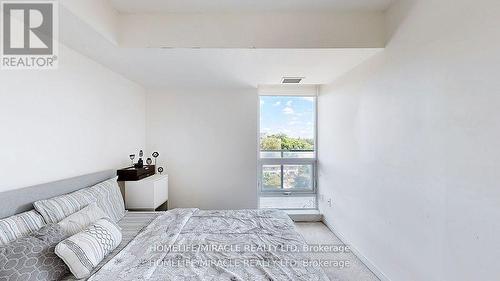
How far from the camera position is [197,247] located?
5.70 ft

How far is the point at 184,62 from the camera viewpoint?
2.59 metres

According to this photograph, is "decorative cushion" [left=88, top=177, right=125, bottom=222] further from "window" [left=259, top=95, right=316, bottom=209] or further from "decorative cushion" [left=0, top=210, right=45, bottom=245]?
"window" [left=259, top=95, right=316, bottom=209]

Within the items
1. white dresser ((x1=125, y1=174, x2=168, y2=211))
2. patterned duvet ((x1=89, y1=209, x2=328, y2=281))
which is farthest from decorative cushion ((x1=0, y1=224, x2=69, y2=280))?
white dresser ((x1=125, y1=174, x2=168, y2=211))

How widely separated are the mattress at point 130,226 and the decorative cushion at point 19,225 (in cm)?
49

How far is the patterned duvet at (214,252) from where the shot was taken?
4.53 ft

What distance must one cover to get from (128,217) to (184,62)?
1784 millimetres

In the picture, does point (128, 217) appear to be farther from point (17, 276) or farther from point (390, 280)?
point (390, 280)

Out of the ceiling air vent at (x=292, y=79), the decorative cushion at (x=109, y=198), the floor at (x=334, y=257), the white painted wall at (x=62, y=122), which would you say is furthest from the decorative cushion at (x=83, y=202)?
the ceiling air vent at (x=292, y=79)

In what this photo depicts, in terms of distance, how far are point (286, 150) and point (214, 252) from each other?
2.66 m

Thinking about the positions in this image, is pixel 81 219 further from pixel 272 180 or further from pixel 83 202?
pixel 272 180

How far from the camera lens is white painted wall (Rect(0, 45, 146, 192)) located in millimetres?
1625

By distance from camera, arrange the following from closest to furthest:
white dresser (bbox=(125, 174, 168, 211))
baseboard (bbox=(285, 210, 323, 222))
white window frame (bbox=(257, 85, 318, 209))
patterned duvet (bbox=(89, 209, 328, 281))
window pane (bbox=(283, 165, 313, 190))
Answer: patterned duvet (bbox=(89, 209, 328, 281)) < white dresser (bbox=(125, 174, 168, 211)) < baseboard (bbox=(285, 210, 323, 222)) < white window frame (bbox=(257, 85, 318, 209)) < window pane (bbox=(283, 165, 313, 190))

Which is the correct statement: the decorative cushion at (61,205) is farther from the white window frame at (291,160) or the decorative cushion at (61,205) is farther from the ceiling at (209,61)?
the white window frame at (291,160)

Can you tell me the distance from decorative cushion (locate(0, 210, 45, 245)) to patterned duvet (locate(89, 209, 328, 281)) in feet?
1.76
